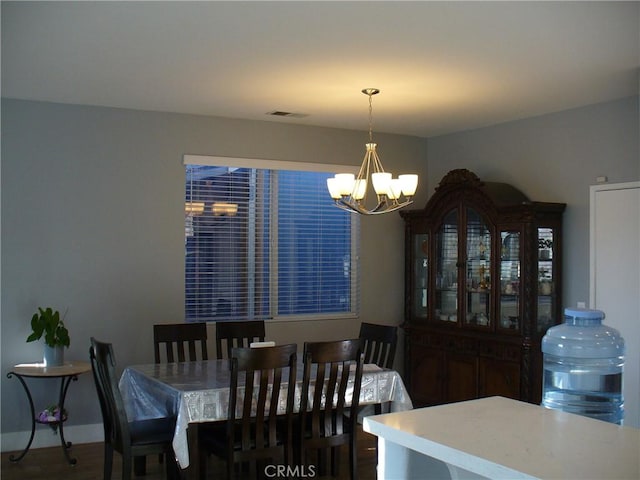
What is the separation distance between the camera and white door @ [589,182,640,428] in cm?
523

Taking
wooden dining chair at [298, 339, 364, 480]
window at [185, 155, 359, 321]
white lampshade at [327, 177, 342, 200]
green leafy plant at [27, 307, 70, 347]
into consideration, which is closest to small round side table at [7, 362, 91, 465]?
green leafy plant at [27, 307, 70, 347]

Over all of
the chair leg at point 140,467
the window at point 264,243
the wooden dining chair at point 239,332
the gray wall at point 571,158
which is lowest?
the chair leg at point 140,467

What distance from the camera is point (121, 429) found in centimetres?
399

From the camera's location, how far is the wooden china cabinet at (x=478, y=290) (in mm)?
5711

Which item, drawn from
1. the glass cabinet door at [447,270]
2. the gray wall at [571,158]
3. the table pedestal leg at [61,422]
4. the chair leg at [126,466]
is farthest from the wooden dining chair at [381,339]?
the table pedestal leg at [61,422]

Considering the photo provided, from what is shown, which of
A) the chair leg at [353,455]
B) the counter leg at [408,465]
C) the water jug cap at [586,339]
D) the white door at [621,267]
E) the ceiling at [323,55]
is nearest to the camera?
the counter leg at [408,465]

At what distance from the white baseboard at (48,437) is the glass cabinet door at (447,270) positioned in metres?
3.09

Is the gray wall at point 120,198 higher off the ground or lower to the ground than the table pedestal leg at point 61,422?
higher

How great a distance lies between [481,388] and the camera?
6.06 metres

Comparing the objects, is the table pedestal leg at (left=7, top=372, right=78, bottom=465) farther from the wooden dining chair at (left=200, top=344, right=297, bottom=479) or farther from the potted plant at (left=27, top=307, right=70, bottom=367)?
the wooden dining chair at (left=200, top=344, right=297, bottom=479)

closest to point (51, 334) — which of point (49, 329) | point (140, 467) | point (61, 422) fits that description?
point (49, 329)

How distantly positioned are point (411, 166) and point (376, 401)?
10.3 feet

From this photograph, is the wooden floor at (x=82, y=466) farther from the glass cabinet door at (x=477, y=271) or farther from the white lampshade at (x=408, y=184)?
the white lampshade at (x=408, y=184)

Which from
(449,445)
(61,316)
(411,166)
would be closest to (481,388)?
(411,166)
